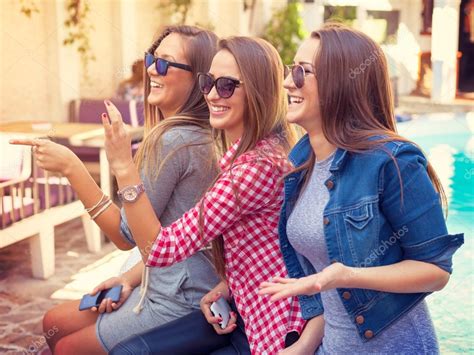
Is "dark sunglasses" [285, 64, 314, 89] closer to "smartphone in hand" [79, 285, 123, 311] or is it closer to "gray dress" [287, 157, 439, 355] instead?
"gray dress" [287, 157, 439, 355]

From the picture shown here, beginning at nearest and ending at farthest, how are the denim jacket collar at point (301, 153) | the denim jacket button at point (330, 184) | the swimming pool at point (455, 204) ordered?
the denim jacket button at point (330, 184)
the denim jacket collar at point (301, 153)
the swimming pool at point (455, 204)

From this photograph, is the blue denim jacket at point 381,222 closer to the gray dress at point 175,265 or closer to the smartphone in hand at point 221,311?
the smartphone in hand at point 221,311

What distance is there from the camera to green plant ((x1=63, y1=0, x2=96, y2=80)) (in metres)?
9.10

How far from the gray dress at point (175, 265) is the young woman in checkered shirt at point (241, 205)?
11 cm

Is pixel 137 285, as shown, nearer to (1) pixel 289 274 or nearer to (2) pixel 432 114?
(1) pixel 289 274

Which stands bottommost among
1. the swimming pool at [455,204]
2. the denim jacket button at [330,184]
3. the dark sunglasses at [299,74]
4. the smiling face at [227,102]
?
the swimming pool at [455,204]

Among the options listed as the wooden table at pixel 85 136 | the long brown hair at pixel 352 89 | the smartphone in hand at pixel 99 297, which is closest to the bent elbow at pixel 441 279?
the long brown hair at pixel 352 89

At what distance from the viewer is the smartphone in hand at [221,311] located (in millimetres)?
2359

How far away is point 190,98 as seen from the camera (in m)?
2.66

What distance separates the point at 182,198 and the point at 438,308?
2.50 meters

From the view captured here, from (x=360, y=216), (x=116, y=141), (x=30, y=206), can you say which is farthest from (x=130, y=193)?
(x=30, y=206)

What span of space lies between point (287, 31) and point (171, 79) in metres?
11.8

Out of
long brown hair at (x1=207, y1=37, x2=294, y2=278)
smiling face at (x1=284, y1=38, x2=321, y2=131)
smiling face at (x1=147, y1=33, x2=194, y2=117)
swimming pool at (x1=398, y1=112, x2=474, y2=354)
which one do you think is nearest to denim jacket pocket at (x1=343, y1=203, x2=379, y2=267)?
smiling face at (x1=284, y1=38, x2=321, y2=131)

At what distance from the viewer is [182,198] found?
250cm
